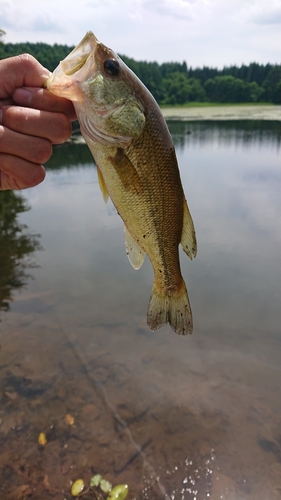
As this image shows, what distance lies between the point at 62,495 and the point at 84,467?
38 centimetres

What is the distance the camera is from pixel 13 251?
10.8 m

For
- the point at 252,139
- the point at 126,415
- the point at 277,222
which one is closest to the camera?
the point at 126,415

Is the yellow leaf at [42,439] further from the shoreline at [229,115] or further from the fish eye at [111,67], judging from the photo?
the shoreline at [229,115]

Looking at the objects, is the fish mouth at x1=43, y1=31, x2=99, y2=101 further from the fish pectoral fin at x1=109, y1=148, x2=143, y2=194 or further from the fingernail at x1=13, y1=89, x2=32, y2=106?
the fish pectoral fin at x1=109, y1=148, x2=143, y2=194

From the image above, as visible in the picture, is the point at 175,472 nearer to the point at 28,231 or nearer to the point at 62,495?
the point at 62,495

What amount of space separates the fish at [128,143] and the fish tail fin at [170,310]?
0.35 meters

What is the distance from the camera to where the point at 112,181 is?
7.11ft

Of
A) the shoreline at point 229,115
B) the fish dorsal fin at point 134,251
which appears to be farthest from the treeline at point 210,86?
the fish dorsal fin at point 134,251

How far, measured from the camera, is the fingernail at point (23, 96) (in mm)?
2141

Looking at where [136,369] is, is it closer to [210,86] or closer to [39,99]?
[39,99]

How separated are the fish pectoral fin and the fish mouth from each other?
0.38 m

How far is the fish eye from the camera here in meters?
1.99

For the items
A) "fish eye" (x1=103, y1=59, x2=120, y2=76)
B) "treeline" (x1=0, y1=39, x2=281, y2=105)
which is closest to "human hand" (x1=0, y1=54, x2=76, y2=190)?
"fish eye" (x1=103, y1=59, x2=120, y2=76)

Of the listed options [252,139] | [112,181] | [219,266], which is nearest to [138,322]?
[219,266]
